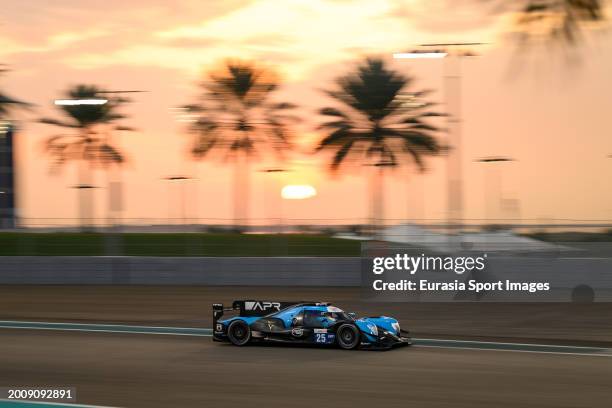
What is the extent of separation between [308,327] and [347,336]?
721mm

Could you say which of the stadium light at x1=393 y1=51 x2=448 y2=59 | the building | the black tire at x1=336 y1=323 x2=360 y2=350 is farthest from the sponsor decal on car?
the building

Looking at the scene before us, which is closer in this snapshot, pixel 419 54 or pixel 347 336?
pixel 347 336

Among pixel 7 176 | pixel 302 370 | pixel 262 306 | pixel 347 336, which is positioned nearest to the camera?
pixel 302 370

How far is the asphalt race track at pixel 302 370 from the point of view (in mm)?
10883

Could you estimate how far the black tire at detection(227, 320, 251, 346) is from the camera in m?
16.0

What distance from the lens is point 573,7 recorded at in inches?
179


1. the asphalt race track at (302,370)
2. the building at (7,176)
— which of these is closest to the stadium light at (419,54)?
the asphalt race track at (302,370)

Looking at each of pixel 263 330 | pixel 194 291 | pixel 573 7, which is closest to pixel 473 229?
pixel 194 291

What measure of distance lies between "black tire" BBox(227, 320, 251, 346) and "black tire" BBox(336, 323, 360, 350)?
5.80 ft

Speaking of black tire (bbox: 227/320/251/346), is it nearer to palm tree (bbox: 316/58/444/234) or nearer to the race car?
the race car

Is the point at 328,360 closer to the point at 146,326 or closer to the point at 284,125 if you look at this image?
the point at 146,326

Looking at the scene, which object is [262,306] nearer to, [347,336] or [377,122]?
[347,336]

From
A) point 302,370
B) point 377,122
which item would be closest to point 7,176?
point 377,122

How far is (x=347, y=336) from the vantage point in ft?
50.2
